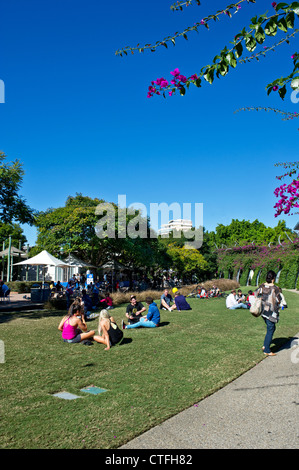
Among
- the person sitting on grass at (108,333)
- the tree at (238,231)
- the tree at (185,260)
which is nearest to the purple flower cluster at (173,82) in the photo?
the person sitting on grass at (108,333)

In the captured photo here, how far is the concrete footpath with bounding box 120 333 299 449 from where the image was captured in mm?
3465

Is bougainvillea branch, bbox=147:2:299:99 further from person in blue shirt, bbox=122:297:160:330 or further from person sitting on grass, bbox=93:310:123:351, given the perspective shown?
person in blue shirt, bbox=122:297:160:330

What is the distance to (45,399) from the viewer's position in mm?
4664

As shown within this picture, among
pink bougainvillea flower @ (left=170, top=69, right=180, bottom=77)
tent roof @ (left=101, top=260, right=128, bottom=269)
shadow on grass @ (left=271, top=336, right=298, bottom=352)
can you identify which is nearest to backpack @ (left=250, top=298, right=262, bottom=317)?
shadow on grass @ (left=271, top=336, right=298, bottom=352)

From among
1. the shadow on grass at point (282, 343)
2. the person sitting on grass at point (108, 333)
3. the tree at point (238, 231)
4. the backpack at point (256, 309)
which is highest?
the tree at point (238, 231)

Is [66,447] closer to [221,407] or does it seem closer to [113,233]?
[221,407]

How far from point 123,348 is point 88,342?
0.87 metres

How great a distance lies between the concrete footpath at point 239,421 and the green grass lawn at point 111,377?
8.0 inches

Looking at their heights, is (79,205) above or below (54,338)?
above

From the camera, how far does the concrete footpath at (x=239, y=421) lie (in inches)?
136

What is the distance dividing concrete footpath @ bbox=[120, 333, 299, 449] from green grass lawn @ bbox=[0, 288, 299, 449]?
8.0 inches

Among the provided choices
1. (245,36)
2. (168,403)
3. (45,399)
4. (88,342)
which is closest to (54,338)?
(88,342)

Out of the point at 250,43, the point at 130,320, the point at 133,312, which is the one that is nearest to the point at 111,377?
the point at 250,43

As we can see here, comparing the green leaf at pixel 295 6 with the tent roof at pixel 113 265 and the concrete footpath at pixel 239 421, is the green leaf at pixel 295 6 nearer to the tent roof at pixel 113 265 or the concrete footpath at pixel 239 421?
the concrete footpath at pixel 239 421
